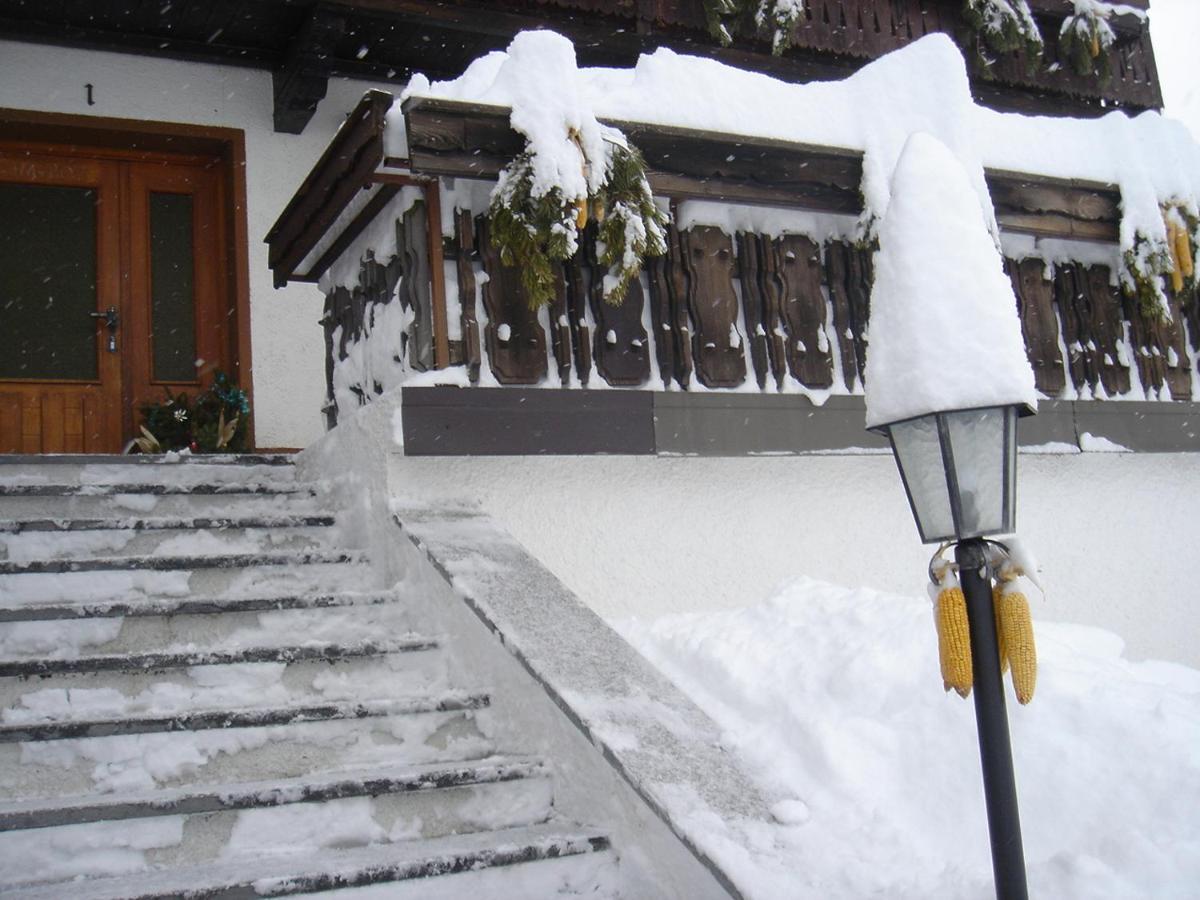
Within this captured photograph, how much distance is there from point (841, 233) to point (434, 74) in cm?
427

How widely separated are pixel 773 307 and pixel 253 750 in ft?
10.0

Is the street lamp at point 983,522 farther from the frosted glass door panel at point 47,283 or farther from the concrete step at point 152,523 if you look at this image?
the frosted glass door panel at point 47,283

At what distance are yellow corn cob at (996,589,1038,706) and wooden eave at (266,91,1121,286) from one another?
109 inches

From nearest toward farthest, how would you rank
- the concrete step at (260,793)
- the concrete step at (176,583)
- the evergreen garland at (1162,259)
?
the concrete step at (260,793) < the concrete step at (176,583) < the evergreen garland at (1162,259)

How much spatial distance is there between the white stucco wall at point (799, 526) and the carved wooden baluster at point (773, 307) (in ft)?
1.45

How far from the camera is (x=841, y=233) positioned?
18.2 ft

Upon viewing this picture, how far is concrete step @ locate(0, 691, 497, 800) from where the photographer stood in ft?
9.95

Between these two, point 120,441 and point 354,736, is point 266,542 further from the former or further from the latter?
point 120,441

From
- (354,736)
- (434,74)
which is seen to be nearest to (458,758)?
(354,736)

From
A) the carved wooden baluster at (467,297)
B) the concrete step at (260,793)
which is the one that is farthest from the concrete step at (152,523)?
the concrete step at (260,793)

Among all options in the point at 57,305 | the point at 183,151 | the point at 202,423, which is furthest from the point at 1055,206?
the point at 57,305

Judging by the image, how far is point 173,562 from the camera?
407 cm

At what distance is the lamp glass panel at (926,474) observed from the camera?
2.54 m

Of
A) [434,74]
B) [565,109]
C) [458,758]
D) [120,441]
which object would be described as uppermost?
[434,74]
